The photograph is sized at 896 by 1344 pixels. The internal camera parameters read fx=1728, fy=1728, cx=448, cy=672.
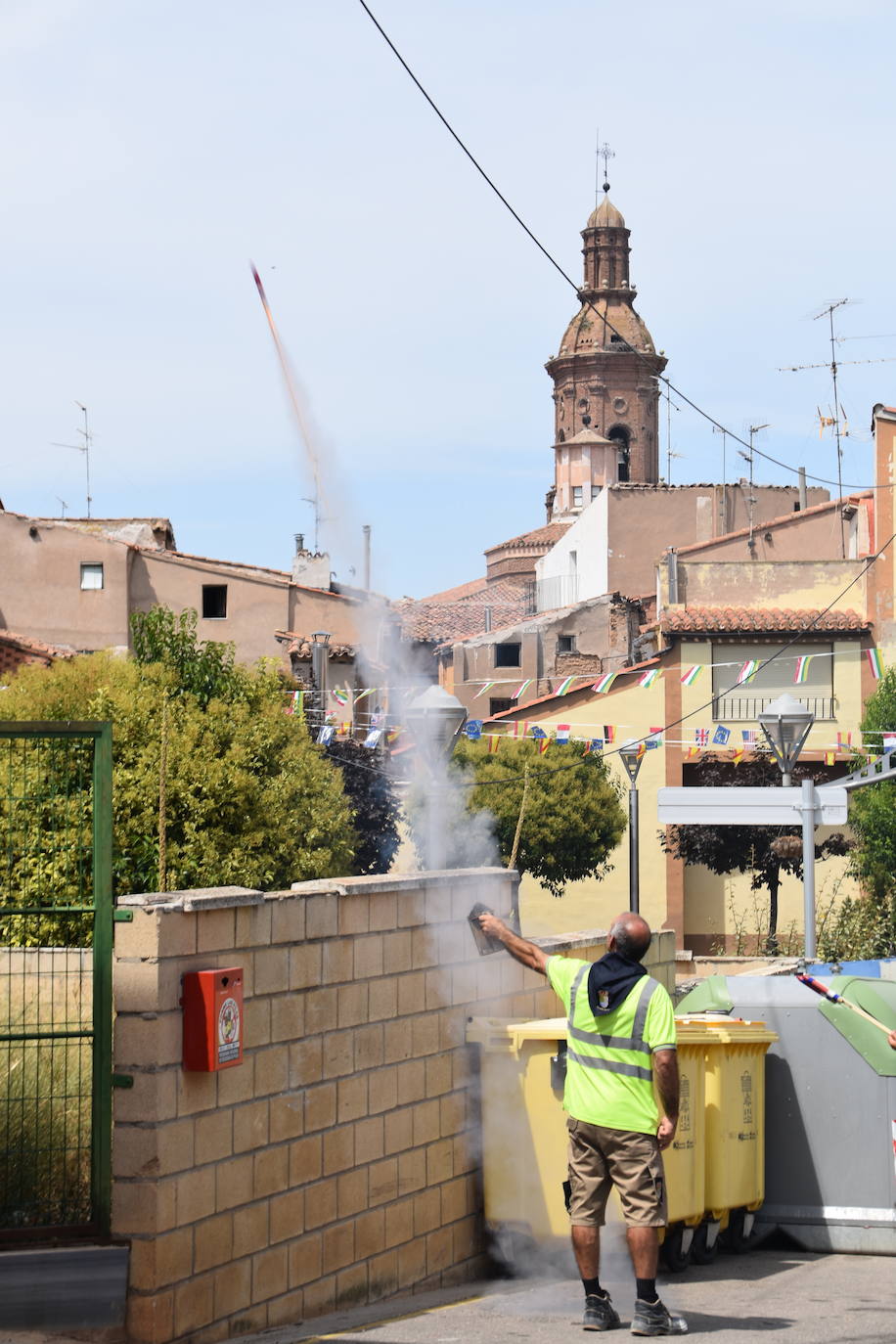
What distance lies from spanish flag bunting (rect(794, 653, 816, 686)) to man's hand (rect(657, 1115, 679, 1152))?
3333 cm

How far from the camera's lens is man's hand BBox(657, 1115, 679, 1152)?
672cm

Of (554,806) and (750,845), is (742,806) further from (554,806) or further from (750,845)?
(554,806)

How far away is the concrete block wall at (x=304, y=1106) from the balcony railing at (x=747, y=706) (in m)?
30.8

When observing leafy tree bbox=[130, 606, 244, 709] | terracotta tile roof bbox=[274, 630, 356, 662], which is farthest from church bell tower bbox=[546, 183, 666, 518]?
leafy tree bbox=[130, 606, 244, 709]

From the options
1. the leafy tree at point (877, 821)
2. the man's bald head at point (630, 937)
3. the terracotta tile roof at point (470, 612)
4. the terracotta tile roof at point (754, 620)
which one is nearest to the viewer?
the man's bald head at point (630, 937)

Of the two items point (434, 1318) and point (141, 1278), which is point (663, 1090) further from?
point (141, 1278)

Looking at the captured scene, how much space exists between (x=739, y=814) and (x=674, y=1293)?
5872 millimetres

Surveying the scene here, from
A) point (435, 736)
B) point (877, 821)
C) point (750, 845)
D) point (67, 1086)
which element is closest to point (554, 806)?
Result: point (750, 845)

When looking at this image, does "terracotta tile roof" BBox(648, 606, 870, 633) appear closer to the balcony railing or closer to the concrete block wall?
the balcony railing

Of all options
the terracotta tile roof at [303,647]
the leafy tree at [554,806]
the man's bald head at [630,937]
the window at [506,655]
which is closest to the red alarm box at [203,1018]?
the man's bald head at [630,937]

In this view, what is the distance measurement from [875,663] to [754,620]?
325 cm

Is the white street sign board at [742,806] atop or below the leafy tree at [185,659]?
below

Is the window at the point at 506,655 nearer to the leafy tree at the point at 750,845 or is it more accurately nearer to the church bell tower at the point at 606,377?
the leafy tree at the point at 750,845

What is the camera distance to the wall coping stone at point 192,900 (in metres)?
6.21
